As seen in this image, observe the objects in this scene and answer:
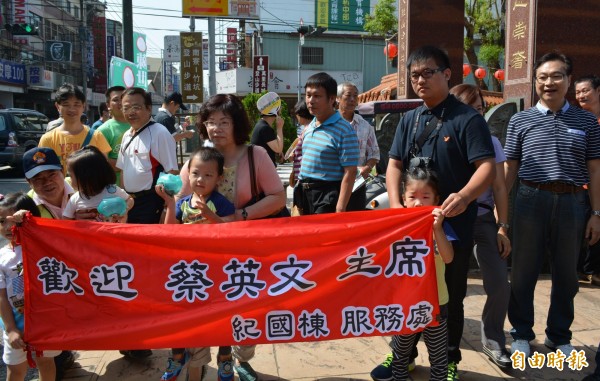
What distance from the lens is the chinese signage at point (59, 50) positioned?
31.1 metres

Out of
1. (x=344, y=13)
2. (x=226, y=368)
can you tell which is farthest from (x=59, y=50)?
(x=226, y=368)

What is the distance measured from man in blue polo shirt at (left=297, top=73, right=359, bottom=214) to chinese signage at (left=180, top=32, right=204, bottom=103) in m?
13.2

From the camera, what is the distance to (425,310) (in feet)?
9.20

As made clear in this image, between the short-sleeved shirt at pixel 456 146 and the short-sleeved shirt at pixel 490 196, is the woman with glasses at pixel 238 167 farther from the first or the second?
the short-sleeved shirt at pixel 490 196

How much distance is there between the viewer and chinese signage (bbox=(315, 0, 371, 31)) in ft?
Result: 117

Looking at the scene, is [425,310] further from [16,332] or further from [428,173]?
[16,332]

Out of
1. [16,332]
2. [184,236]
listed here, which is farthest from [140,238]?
Result: [16,332]

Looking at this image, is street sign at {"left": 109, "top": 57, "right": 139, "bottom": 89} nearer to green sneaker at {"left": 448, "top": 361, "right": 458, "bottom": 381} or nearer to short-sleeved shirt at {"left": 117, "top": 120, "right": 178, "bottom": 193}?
short-sleeved shirt at {"left": 117, "top": 120, "right": 178, "bottom": 193}

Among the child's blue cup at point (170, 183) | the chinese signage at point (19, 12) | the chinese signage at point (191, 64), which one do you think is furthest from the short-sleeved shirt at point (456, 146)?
the chinese signage at point (19, 12)

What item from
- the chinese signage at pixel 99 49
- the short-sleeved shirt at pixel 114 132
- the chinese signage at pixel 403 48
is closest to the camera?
the short-sleeved shirt at pixel 114 132

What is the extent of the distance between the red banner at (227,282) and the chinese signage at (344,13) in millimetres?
34735

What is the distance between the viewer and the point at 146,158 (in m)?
3.93

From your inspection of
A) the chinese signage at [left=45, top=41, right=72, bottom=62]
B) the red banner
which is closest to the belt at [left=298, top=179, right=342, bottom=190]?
the red banner

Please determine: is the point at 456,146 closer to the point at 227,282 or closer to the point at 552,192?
the point at 552,192
